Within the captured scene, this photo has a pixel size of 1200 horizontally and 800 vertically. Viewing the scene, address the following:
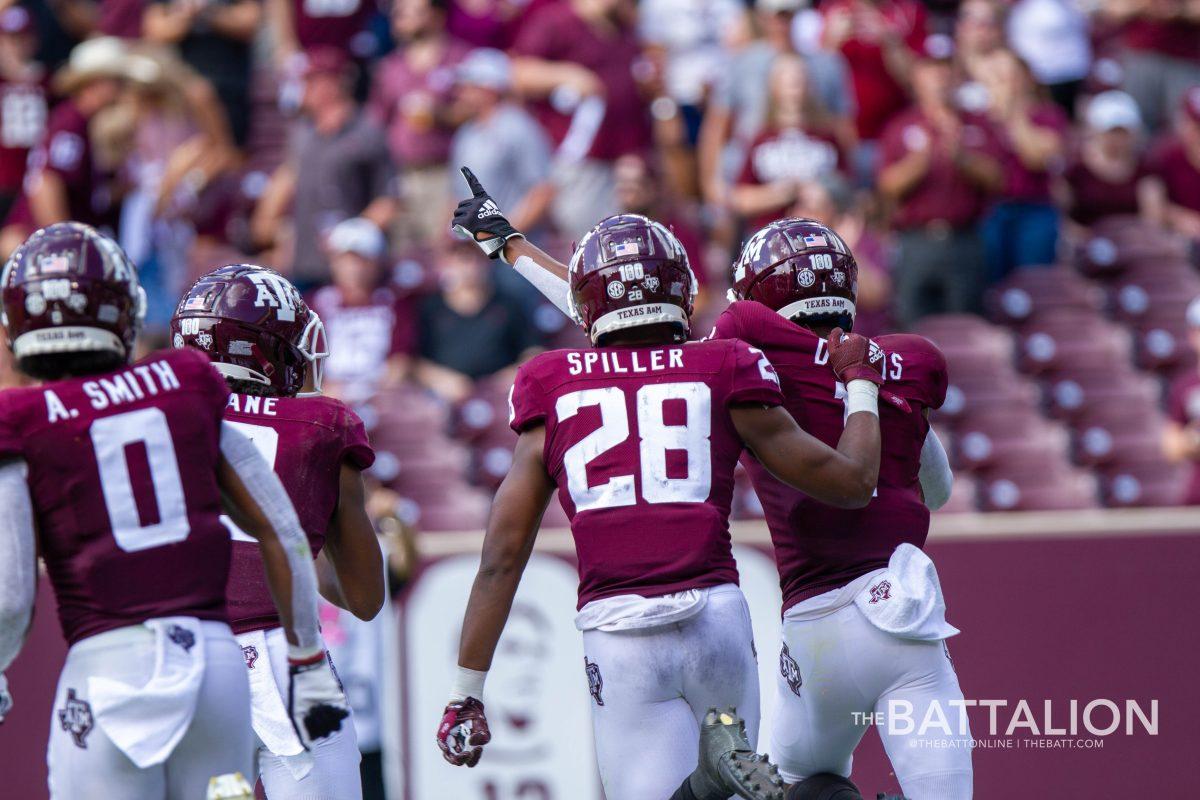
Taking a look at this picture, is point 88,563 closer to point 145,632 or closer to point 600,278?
point 145,632

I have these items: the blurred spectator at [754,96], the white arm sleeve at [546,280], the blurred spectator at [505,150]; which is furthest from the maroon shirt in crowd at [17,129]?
the white arm sleeve at [546,280]

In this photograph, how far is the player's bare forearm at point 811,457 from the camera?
455cm

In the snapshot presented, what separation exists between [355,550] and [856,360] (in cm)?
148

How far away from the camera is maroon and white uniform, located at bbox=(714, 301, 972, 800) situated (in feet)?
15.7

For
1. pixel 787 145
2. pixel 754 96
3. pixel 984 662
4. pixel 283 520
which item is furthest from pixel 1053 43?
pixel 283 520

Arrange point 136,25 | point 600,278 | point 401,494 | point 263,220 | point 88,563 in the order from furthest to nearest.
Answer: point 136,25
point 263,220
point 401,494
point 600,278
point 88,563

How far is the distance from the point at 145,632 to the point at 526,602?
4317 mm

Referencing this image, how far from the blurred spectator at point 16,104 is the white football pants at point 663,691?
8.39m

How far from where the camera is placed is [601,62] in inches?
429

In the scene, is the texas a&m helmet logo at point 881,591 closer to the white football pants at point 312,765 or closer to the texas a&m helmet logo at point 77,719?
the white football pants at point 312,765

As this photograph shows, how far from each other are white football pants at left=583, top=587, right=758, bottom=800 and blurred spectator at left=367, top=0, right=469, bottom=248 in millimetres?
6963

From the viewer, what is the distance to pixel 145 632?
152 inches

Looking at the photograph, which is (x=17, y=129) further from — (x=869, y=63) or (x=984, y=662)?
(x=984, y=662)

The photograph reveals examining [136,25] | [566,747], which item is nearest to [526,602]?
[566,747]
